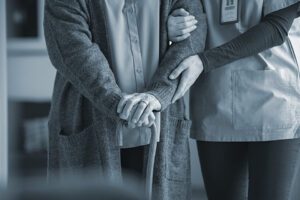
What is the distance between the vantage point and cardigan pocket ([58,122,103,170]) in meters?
1.26

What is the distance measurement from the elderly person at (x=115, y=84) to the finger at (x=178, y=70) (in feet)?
0.04

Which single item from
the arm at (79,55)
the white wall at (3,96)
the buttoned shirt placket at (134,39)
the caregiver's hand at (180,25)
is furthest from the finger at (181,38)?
the white wall at (3,96)

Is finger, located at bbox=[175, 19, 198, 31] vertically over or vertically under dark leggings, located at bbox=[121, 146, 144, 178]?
over

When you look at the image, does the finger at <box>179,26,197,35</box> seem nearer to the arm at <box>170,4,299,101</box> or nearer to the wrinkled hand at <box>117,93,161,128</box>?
the arm at <box>170,4,299,101</box>

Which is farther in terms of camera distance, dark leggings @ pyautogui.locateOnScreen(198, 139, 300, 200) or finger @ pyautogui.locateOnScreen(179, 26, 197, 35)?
dark leggings @ pyautogui.locateOnScreen(198, 139, 300, 200)

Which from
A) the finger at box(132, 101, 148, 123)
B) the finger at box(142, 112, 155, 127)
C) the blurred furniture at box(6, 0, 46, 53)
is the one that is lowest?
the finger at box(142, 112, 155, 127)

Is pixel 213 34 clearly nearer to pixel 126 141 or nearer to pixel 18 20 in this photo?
pixel 126 141

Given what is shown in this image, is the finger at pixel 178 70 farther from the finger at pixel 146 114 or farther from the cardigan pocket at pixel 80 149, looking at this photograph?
the cardigan pocket at pixel 80 149

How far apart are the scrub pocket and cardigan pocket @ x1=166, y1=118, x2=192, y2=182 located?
0.63 ft

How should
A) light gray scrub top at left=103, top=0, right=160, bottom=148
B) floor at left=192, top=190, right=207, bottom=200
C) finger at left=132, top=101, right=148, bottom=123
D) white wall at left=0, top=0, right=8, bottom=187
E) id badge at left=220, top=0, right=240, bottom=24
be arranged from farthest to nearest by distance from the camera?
1. floor at left=192, top=190, right=207, bottom=200
2. white wall at left=0, top=0, right=8, bottom=187
3. id badge at left=220, top=0, right=240, bottom=24
4. light gray scrub top at left=103, top=0, right=160, bottom=148
5. finger at left=132, top=101, right=148, bottom=123

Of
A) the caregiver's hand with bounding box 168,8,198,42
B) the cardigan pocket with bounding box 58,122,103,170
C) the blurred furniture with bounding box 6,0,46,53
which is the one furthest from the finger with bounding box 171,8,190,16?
the blurred furniture with bounding box 6,0,46,53

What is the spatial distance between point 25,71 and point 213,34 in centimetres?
190

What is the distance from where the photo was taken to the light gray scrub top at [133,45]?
1.22 metres

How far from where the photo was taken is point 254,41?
1277 millimetres
